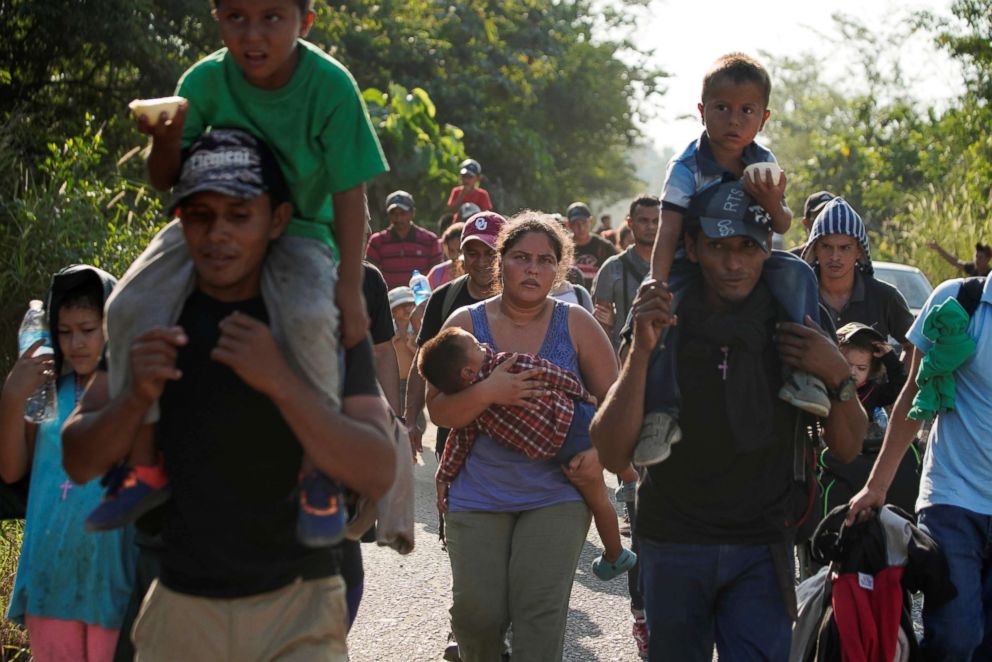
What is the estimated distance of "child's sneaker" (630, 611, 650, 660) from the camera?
6.76 meters

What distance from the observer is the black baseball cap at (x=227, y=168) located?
10.1 feet

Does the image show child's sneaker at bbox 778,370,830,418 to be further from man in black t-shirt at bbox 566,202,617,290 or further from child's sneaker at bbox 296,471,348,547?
man in black t-shirt at bbox 566,202,617,290

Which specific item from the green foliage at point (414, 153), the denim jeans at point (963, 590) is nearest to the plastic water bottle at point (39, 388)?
the denim jeans at point (963, 590)

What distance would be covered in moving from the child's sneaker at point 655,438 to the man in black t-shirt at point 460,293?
233 centimetres

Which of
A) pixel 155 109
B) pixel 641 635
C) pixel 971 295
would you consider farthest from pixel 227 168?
pixel 641 635

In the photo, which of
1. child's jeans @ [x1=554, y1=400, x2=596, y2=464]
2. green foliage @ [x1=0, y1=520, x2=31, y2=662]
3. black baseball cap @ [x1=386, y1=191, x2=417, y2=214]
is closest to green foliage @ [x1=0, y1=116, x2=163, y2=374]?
green foliage @ [x1=0, y1=520, x2=31, y2=662]

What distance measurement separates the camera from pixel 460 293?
22.1 feet

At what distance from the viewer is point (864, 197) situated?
3109 centimetres

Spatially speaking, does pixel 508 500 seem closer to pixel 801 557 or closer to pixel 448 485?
pixel 448 485

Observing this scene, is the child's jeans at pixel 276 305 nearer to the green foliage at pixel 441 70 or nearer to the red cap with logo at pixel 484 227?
the red cap with logo at pixel 484 227

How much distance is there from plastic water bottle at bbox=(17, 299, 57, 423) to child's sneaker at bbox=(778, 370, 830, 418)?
2.47 m

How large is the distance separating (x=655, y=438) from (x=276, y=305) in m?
1.55

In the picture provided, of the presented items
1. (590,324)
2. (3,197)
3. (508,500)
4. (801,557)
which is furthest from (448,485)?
(3,197)

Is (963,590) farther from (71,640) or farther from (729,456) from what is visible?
(71,640)
